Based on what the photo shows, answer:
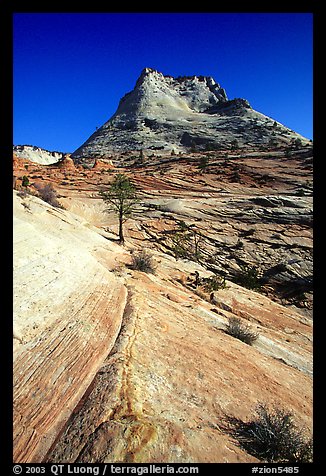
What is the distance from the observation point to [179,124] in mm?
83000

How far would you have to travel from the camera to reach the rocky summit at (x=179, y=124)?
70875 mm

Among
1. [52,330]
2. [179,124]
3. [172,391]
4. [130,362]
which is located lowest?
[172,391]

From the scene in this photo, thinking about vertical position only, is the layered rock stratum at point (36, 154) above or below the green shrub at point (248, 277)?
above

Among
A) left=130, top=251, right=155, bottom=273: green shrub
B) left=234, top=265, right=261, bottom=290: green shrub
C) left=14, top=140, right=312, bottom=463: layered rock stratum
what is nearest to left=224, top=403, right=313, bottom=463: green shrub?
left=14, top=140, right=312, bottom=463: layered rock stratum

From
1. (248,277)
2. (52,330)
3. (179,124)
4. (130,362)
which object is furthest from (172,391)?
(179,124)

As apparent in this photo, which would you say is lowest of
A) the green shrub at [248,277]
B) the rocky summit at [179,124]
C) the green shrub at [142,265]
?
the green shrub at [248,277]

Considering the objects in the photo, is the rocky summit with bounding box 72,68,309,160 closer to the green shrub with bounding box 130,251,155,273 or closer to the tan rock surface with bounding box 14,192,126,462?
the green shrub with bounding box 130,251,155,273

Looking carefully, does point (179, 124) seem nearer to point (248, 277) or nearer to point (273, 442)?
point (248, 277)

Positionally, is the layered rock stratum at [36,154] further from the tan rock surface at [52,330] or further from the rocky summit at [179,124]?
the tan rock surface at [52,330]

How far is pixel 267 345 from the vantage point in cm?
967

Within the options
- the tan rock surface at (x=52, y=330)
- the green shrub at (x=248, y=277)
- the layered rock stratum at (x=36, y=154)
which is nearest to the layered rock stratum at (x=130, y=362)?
the tan rock surface at (x=52, y=330)
